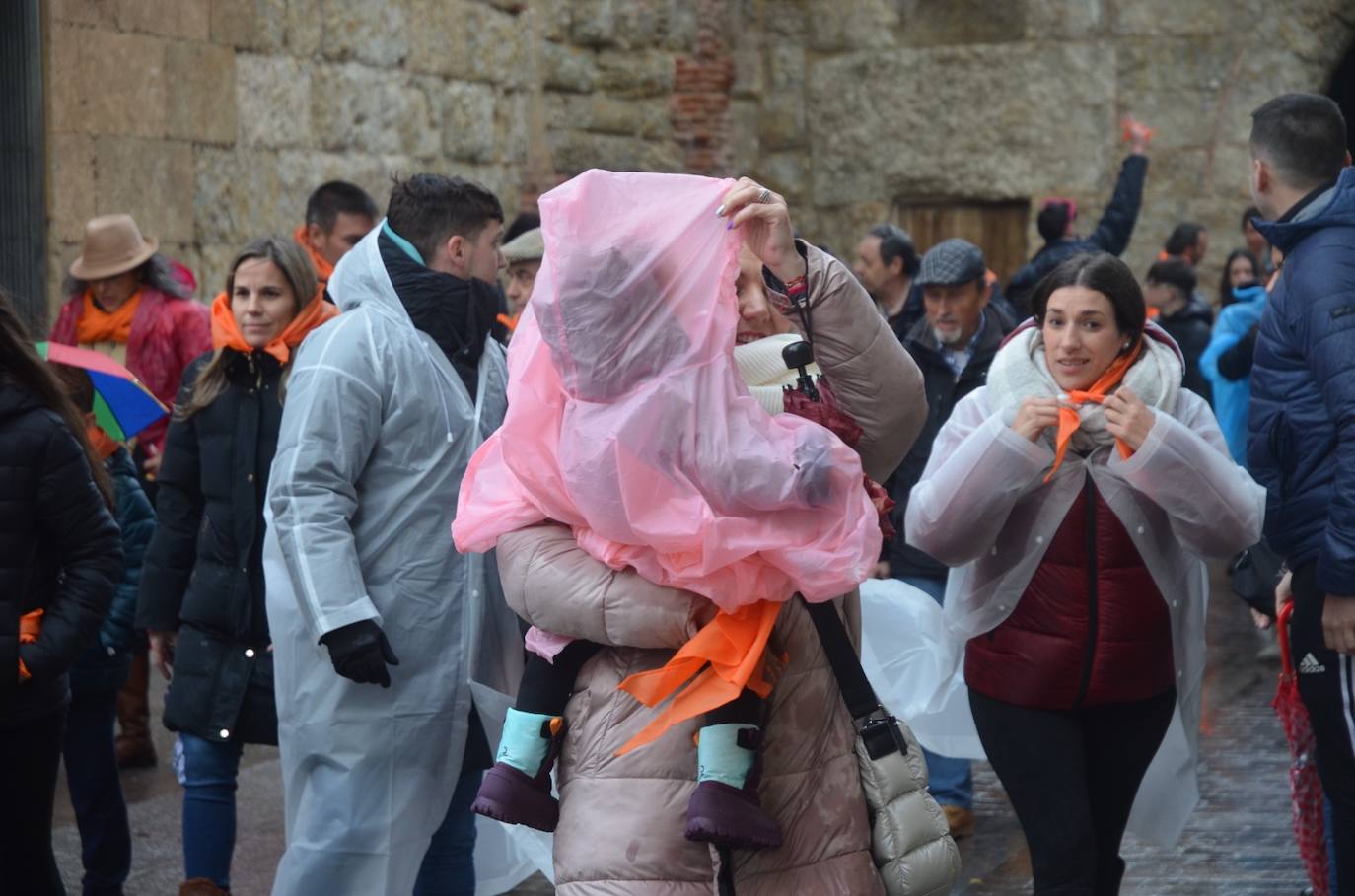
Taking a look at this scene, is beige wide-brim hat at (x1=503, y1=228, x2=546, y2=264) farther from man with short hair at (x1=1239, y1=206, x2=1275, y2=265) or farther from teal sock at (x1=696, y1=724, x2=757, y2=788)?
man with short hair at (x1=1239, y1=206, x2=1275, y2=265)

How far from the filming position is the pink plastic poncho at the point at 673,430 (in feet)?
10.0

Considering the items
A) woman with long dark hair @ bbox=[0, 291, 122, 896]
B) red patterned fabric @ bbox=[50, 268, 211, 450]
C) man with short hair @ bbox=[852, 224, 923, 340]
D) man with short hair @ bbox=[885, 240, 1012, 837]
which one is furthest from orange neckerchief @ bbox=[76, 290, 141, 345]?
woman with long dark hair @ bbox=[0, 291, 122, 896]

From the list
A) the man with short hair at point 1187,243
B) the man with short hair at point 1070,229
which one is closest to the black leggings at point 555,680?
the man with short hair at point 1070,229

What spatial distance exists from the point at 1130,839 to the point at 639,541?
362cm

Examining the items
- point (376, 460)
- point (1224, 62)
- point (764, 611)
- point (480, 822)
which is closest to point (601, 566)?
point (764, 611)

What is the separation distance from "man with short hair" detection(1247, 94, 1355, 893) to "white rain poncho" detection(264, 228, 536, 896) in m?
1.85

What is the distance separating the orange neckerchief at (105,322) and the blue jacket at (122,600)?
5.57 ft

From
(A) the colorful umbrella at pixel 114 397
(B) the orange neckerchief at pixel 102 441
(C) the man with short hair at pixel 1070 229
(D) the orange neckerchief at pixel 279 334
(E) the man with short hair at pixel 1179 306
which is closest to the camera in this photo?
(D) the orange neckerchief at pixel 279 334

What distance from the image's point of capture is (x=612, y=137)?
12.5 meters

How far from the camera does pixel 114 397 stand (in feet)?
17.5

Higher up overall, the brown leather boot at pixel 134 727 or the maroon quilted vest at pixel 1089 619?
the maroon quilted vest at pixel 1089 619

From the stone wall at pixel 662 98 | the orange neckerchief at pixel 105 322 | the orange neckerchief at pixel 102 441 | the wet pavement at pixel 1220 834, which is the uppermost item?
the stone wall at pixel 662 98

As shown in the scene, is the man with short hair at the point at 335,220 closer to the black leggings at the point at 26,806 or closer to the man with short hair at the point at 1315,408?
the black leggings at the point at 26,806

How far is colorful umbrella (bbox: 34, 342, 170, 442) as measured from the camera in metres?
5.27
